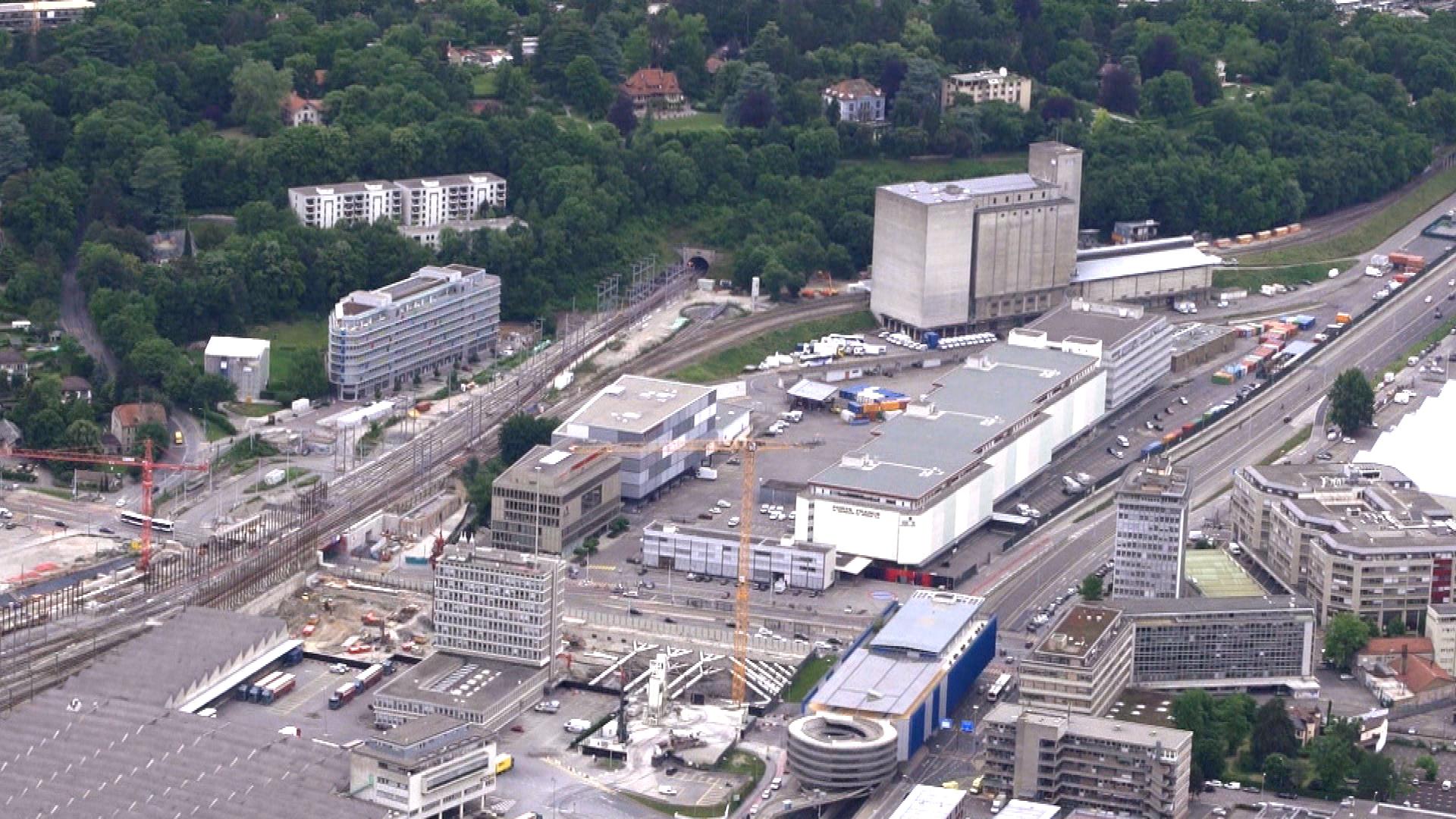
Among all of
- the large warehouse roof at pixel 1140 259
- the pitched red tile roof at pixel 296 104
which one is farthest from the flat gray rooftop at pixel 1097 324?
the pitched red tile roof at pixel 296 104

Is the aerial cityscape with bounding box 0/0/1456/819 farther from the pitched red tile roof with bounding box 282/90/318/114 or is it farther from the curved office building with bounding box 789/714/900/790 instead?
the pitched red tile roof with bounding box 282/90/318/114

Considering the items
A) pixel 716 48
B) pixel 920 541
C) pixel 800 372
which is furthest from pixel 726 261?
pixel 920 541

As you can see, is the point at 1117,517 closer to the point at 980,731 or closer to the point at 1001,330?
the point at 980,731

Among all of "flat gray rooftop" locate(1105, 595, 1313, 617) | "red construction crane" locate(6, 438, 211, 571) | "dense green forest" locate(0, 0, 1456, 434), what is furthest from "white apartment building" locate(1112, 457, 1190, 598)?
"dense green forest" locate(0, 0, 1456, 434)

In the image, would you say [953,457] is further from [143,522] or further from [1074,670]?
[143,522]

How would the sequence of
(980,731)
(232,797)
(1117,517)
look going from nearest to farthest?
(232,797) → (980,731) → (1117,517)

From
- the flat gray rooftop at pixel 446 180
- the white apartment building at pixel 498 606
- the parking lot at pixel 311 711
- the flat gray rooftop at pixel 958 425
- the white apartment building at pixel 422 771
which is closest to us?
the white apartment building at pixel 422 771

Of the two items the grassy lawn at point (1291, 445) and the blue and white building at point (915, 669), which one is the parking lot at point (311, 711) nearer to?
the blue and white building at point (915, 669)
